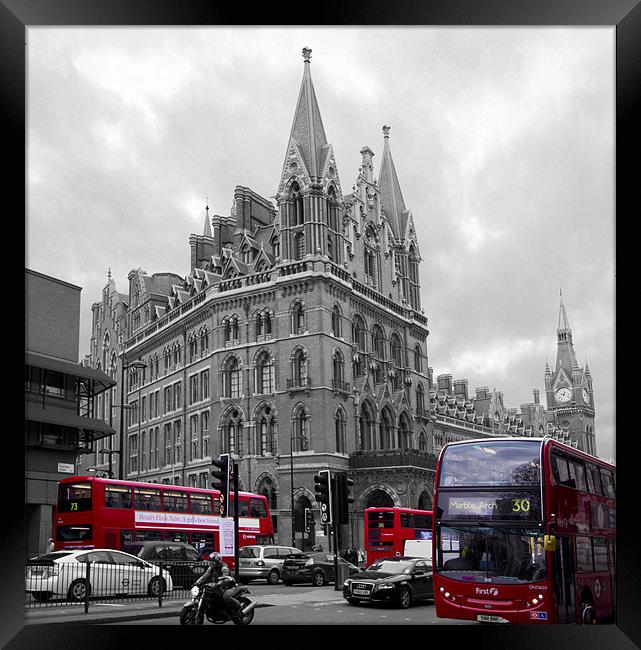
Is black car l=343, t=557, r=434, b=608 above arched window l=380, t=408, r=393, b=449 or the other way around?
the other way around

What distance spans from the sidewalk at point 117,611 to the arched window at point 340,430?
96.2 feet

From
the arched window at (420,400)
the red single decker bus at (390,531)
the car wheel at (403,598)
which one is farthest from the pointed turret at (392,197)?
the car wheel at (403,598)

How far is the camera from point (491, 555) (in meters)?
14.9

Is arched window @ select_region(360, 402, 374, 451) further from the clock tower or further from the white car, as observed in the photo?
the clock tower

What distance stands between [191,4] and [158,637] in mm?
8327

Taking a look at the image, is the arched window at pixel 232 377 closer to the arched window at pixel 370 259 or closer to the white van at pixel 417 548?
the arched window at pixel 370 259

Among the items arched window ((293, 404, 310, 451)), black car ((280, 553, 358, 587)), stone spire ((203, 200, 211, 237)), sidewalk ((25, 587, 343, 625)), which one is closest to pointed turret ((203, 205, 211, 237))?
stone spire ((203, 200, 211, 237))

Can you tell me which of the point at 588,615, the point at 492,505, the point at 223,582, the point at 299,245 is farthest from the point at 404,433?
the point at 223,582

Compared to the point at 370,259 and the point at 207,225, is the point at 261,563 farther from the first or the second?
the point at 207,225

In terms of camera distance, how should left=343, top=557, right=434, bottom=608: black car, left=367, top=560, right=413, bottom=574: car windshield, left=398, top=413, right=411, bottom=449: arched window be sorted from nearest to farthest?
left=343, top=557, right=434, bottom=608: black car
left=367, top=560, right=413, bottom=574: car windshield
left=398, top=413, right=411, bottom=449: arched window

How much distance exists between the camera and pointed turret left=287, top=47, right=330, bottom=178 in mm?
56231

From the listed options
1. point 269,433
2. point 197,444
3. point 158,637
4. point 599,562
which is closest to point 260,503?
point 269,433

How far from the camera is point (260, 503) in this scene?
129 ft

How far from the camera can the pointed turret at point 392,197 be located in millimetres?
66625
